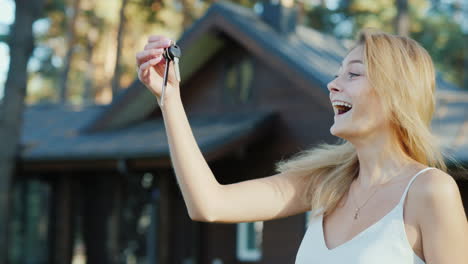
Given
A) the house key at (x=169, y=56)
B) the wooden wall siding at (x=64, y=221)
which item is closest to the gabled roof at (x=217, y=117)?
the wooden wall siding at (x=64, y=221)

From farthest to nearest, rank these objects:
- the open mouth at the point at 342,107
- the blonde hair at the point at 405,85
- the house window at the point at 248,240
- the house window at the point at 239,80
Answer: the house window at the point at 239,80, the house window at the point at 248,240, the open mouth at the point at 342,107, the blonde hair at the point at 405,85

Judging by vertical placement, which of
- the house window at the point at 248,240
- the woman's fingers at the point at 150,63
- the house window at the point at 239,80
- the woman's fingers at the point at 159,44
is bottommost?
the house window at the point at 248,240

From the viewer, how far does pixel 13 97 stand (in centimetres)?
1148

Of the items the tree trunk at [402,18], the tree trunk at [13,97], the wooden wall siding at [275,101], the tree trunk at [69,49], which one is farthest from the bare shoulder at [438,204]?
the tree trunk at [69,49]

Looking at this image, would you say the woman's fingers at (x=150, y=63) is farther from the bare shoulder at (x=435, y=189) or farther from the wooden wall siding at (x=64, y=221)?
the wooden wall siding at (x=64, y=221)

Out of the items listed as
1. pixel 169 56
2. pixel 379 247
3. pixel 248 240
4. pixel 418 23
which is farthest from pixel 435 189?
pixel 418 23

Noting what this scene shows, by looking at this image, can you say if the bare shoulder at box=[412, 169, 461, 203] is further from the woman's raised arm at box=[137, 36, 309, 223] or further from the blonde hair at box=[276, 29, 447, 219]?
the woman's raised arm at box=[137, 36, 309, 223]

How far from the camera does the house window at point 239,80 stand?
12.4 m

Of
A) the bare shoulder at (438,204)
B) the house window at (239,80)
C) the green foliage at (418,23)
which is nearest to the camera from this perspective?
the bare shoulder at (438,204)

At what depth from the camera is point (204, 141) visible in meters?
10.7

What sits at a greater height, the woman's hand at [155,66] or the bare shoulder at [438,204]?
the woman's hand at [155,66]

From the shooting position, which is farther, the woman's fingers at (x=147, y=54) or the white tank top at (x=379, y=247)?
the woman's fingers at (x=147, y=54)

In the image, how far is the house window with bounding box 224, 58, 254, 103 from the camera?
12.4 meters

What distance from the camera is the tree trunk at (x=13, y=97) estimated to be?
1118 centimetres
